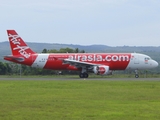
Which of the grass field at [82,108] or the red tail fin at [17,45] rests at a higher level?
the red tail fin at [17,45]

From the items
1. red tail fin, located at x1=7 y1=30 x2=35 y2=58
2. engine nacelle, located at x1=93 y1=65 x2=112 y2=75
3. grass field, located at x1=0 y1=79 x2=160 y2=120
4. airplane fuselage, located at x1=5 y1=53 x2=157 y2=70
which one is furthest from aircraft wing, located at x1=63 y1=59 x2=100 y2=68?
grass field, located at x1=0 y1=79 x2=160 y2=120

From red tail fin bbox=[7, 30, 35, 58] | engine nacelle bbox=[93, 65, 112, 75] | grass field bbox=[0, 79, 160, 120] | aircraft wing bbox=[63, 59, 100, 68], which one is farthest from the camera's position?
red tail fin bbox=[7, 30, 35, 58]

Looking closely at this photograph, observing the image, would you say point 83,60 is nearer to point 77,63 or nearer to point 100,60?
point 77,63

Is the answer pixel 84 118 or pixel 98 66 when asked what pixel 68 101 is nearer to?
pixel 84 118

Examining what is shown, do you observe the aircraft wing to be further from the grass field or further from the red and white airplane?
the grass field

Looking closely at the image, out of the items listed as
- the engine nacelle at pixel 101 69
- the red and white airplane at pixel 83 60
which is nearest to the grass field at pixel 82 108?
the engine nacelle at pixel 101 69

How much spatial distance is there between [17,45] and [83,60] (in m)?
8.33

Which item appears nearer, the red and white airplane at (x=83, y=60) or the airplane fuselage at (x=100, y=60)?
the red and white airplane at (x=83, y=60)

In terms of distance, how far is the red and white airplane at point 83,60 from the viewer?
167 ft

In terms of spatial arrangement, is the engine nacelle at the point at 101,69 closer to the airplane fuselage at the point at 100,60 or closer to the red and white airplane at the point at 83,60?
the red and white airplane at the point at 83,60

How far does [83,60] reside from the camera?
171 feet

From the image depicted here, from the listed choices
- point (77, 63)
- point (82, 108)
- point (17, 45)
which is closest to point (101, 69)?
point (77, 63)

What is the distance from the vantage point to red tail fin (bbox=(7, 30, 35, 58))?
173ft

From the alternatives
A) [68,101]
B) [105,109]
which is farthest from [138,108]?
[68,101]
